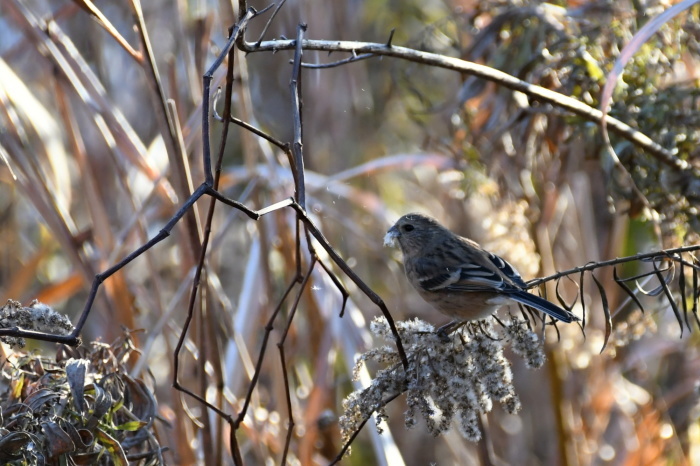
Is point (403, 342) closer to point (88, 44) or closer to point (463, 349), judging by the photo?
point (463, 349)

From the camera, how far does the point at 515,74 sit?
95.2 inches

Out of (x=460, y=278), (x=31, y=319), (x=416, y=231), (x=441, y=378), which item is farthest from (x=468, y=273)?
(x=31, y=319)

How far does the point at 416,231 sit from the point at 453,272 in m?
0.25

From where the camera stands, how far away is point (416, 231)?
2701 millimetres

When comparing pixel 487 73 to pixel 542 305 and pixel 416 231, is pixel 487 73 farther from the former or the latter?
pixel 416 231

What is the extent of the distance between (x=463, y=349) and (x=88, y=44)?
303cm

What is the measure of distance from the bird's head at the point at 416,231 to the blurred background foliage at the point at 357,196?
21 centimetres

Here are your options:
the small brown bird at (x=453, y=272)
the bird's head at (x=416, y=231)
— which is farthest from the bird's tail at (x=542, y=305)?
the bird's head at (x=416, y=231)

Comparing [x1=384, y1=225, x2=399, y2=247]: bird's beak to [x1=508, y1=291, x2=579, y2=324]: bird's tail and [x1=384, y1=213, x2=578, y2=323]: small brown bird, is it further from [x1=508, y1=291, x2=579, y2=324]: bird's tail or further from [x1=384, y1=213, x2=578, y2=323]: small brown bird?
[x1=508, y1=291, x2=579, y2=324]: bird's tail

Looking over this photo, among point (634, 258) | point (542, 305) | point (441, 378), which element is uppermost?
point (542, 305)

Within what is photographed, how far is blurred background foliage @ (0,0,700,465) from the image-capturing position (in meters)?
2.18

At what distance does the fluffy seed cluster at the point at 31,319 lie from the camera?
1286 mm

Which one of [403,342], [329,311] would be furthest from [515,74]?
[403,342]

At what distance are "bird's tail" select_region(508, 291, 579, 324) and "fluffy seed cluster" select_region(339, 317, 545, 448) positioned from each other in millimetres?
183
